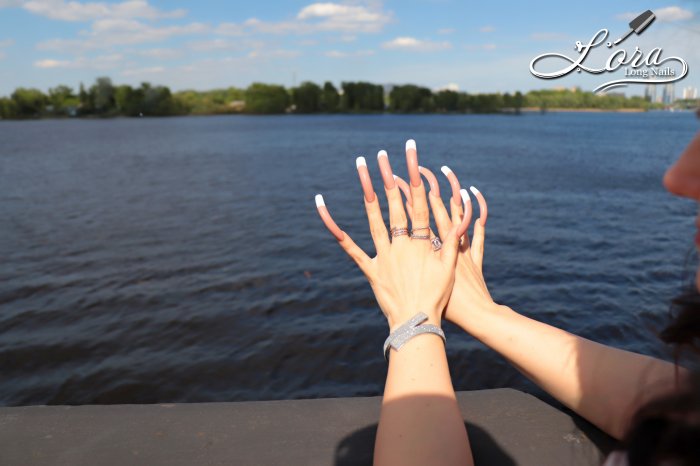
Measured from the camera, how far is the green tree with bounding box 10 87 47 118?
4907 inches

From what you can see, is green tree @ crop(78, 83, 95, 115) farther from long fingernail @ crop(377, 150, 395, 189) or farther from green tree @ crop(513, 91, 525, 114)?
long fingernail @ crop(377, 150, 395, 189)

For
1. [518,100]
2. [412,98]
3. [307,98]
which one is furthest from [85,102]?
[518,100]

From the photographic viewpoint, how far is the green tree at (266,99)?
142 m

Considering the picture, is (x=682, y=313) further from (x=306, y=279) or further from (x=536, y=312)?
(x=306, y=279)

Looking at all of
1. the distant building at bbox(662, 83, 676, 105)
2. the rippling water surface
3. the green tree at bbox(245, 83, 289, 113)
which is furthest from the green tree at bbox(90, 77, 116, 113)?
the distant building at bbox(662, 83, 676, 105)

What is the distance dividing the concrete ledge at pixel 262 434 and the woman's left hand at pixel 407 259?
0.74 meters

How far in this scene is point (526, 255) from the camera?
1109cm

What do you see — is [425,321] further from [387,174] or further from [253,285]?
[253,285]

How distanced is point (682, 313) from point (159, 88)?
14631 cm

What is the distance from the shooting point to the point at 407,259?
5.50 ft

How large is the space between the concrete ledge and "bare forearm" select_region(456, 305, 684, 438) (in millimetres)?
250

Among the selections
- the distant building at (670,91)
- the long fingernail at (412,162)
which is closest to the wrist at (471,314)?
the long fingernail at (412,162)

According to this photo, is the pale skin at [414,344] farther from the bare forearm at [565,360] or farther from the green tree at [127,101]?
the green tree at [127,101]

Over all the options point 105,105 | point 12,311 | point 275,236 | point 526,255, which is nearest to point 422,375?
point 12,311
